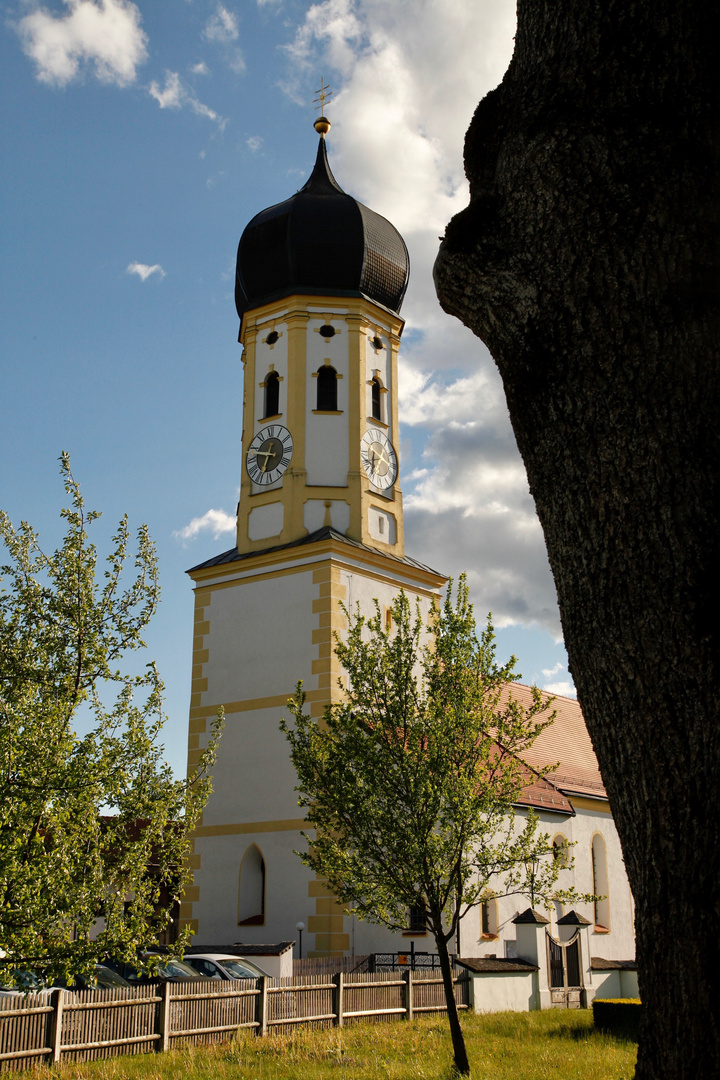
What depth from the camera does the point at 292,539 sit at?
23.5m

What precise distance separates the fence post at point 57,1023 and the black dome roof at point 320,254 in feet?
57.2

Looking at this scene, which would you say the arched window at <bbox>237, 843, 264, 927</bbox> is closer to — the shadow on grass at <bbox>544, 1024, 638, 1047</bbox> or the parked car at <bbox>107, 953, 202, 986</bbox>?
the parked car at <bbox>107, 953, 202, 986</bbox>

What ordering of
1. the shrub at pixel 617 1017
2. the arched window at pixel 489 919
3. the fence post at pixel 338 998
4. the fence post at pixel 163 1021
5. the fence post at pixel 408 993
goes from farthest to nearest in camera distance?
1. the arched window at pixel 489 919
2. the fence post at pixel 408 993
3. the shrub at pixel 617 1017
4. the fence post at pixel 338 998
5. the fence post at pixel 163 1021

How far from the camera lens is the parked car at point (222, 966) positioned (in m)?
17.3

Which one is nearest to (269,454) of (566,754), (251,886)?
(251,886)

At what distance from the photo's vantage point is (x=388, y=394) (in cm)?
2553

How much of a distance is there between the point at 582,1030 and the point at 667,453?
16.1m

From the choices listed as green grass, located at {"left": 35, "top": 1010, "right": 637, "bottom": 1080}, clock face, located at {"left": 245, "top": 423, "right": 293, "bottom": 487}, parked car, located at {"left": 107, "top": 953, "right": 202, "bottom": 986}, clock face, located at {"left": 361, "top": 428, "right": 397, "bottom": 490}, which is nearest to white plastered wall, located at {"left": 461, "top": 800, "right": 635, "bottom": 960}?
green grass, located at {"left": 35, "top": 1010, "right": 637, "bottom": 1080}

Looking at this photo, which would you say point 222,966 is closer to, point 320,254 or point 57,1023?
point 57,1023

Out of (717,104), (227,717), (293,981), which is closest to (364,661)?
(293,981)

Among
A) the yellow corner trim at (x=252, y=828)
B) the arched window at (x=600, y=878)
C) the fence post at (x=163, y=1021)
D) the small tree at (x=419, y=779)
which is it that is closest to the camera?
the fence post at (x=163, y=1021)

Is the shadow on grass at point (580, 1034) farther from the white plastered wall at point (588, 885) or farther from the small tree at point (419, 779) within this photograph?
the white plastered wall at point (588, 885)

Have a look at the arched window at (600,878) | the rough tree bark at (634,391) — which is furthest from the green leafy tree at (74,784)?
the arched window at (600,878)

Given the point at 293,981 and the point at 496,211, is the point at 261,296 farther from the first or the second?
the point at 496,211
